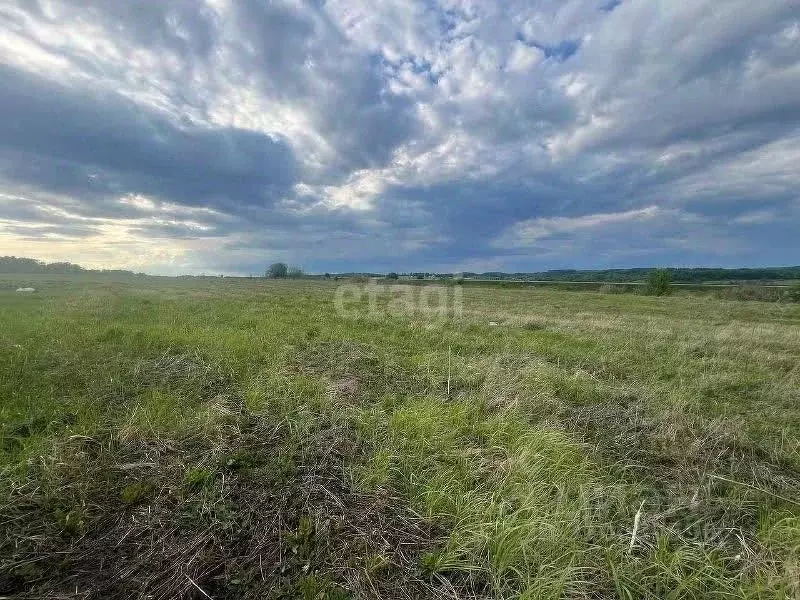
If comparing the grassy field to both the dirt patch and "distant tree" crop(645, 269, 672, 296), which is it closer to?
the dirt patch

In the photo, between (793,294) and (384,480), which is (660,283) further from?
(384,480)

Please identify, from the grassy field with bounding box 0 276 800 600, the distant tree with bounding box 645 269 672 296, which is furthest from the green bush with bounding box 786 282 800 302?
the grassy field with bounding box 0 276 800 600

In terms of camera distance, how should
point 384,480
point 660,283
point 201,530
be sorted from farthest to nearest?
point 660,283, point 384,480, point 201,530

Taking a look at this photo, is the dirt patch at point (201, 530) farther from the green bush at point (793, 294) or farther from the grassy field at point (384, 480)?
the green bush at point (793, 294)

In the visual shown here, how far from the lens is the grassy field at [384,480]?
2.87m

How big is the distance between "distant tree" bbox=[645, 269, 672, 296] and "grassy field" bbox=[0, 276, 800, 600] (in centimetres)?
4675

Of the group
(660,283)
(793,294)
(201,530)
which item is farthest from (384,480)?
(660,283)

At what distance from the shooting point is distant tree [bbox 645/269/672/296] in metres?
48.2

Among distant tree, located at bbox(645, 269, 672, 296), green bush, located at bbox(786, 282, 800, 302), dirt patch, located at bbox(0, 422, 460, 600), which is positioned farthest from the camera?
distant tree, located at bbox(645, 269, 672, 296)

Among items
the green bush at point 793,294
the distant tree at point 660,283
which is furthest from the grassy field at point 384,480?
the distant tree at point 660,283

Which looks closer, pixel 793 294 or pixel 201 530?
pixel 201 530

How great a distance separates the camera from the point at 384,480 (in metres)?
4.00

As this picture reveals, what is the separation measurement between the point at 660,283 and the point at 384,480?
55.6 meters

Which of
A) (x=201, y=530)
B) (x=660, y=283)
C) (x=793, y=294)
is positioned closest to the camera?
(x=201, y=530)
